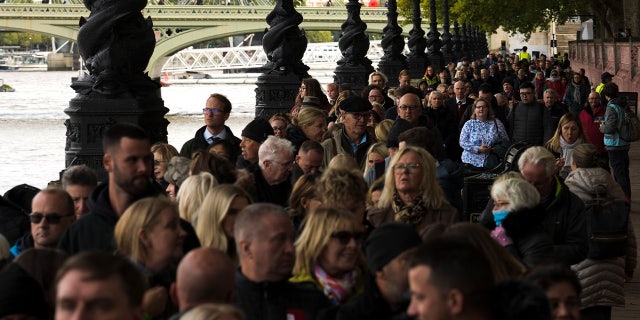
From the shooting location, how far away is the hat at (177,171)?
9.70m

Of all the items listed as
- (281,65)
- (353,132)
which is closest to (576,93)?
(281,65)

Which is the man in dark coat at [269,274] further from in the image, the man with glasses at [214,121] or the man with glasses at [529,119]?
the man with glasses at [529,119]

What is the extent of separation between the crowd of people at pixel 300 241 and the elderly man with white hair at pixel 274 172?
10mm

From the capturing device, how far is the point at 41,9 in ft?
250

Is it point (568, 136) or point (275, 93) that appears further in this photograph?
point (275, 93)

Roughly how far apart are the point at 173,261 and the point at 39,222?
1.17 meters

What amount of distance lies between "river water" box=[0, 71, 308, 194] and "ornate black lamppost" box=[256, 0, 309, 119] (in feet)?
9.99

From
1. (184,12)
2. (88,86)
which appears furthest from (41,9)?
(88,86)

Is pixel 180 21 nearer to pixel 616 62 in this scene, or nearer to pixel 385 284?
pixel 616 62

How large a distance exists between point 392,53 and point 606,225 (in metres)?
22.5

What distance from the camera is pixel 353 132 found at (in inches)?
498

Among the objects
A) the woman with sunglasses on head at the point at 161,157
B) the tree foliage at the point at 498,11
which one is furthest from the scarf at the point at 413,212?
the tree foliage at the point at 498,11

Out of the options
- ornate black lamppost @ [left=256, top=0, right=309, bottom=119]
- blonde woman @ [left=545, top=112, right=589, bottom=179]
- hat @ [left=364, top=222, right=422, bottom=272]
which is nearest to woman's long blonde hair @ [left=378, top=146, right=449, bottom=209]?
hat @ [left=364, top=222, right=422, bottom=272]

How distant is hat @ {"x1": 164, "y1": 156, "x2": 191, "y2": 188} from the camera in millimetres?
9703
